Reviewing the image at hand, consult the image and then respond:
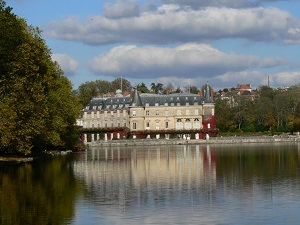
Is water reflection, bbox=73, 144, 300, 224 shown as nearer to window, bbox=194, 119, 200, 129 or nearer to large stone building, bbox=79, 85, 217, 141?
large stone building, bbox=79, 85, 217, 141

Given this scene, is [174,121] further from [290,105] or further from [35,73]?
[35,73]

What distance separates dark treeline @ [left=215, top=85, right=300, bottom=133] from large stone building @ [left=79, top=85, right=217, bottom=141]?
6.57 meters

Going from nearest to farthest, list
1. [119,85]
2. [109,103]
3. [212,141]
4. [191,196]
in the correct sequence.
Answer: [191,196] → [212,141] → [109,103] → [119,85]

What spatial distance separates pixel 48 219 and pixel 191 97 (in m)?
103

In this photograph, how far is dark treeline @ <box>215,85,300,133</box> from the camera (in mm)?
121000

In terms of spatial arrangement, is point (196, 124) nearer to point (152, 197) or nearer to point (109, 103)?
point (109, 103)

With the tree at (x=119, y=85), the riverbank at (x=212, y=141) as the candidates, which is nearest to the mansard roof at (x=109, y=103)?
the riverbank at (x=212, y=141)

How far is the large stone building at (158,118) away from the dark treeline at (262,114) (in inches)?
259

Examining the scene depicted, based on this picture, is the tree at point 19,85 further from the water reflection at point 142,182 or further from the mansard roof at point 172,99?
the mansard roof at point 172,99

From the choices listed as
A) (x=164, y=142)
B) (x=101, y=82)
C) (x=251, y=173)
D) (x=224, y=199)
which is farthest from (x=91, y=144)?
(x=224, y=199)

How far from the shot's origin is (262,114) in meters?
122

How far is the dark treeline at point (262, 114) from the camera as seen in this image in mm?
121000

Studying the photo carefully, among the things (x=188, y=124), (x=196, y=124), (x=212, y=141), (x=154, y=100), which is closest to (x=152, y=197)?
(x=212, y=141)

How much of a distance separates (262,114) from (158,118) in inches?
762
